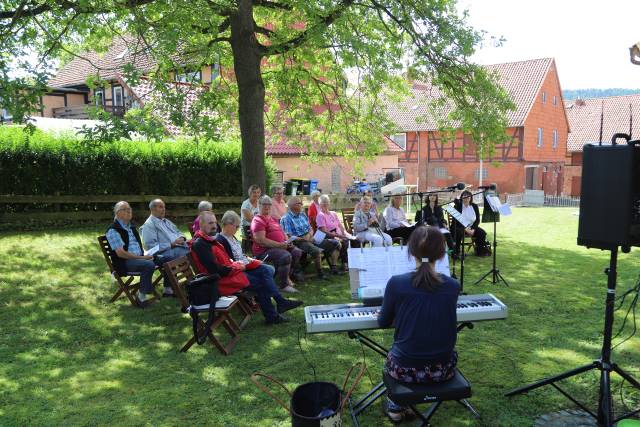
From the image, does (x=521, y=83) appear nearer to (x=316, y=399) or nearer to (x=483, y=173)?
(x=483, y=173)

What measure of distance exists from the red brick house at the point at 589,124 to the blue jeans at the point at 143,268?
125 ft

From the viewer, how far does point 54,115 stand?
90.2ft

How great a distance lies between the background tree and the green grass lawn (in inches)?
133

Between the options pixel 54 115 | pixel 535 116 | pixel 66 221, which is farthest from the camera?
pixel 535 116

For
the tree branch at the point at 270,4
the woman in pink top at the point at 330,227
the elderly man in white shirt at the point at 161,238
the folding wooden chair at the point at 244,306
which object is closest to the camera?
the folding wooden chair at the point at 244,306

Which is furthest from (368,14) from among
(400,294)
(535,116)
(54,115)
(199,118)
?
(535,116)

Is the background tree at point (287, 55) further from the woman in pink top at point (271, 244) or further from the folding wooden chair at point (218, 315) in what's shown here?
the folding wooden chair at point (218, 315)

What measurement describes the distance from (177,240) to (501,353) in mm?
4763

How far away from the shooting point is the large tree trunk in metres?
9.80

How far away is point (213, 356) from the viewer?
5230 mm

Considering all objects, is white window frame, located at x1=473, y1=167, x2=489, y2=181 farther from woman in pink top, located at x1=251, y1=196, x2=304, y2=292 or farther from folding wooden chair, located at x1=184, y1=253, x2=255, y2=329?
folding wooden chair, located at x1=184, y1=253, x2=255, y2=329

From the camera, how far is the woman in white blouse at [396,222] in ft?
32.4

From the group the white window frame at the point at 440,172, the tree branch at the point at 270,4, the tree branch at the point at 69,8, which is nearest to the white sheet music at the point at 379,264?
the tree branch at the point at 69,8

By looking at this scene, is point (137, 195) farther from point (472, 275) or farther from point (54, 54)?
point (472, 275)
